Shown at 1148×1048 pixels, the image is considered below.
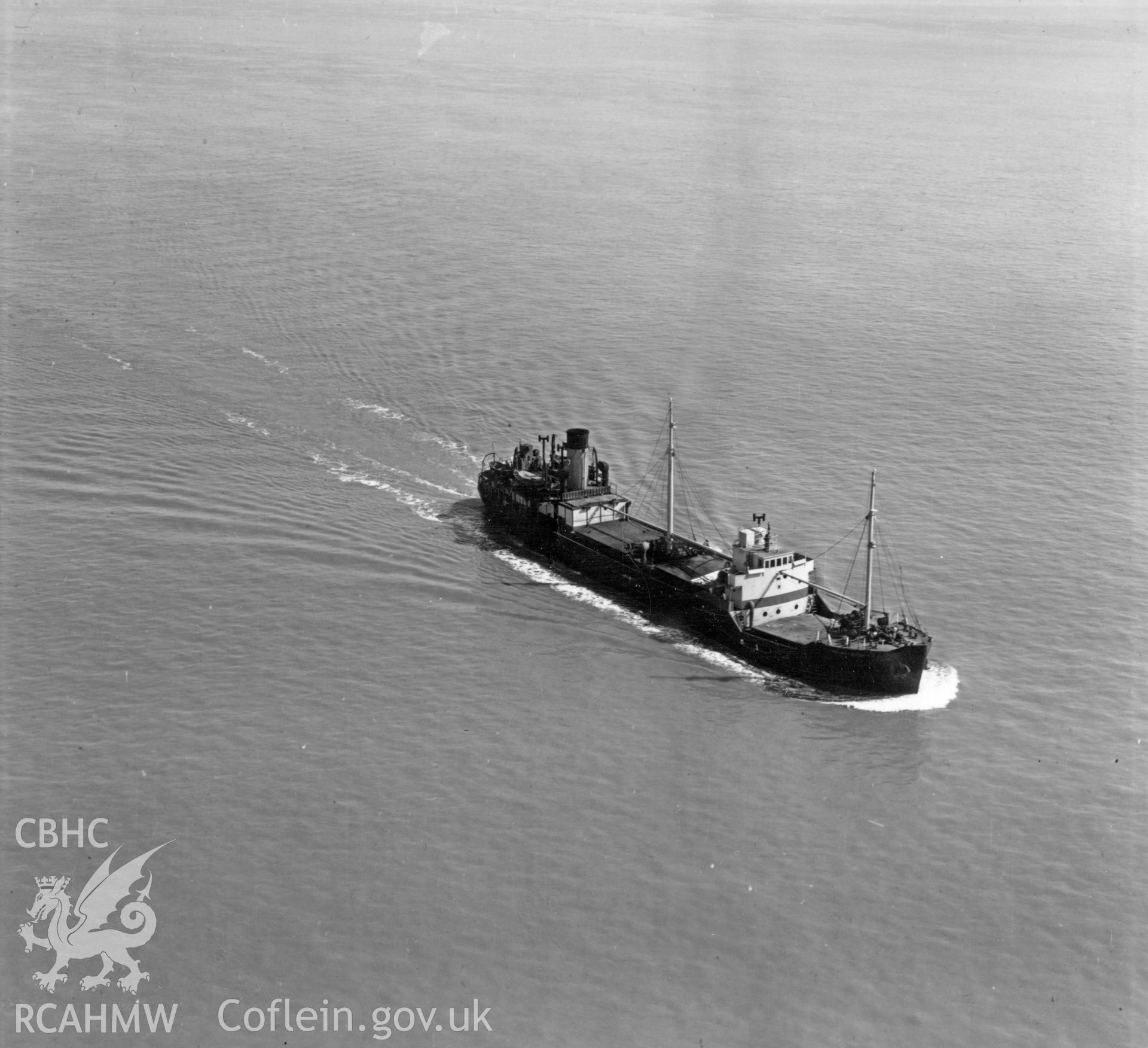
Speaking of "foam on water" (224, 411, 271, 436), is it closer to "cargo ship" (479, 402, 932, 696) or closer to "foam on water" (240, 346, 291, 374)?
"foam on water" (240, 346, 291, 374)

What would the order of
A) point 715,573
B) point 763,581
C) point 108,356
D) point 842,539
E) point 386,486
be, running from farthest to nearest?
point 108,356, point 386,486, point 842,539, point 715,573, point 763,581

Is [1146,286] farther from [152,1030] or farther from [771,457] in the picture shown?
[152,1030]

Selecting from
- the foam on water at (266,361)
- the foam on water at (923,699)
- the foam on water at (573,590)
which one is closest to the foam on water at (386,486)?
the foam on water at (573,590)

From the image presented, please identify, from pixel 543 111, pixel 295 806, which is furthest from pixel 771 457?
pixel 543 111

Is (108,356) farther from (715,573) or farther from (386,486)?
(715,573)

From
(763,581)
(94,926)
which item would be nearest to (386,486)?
(763,581)

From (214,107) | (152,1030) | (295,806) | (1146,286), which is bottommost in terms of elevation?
(152,1030)

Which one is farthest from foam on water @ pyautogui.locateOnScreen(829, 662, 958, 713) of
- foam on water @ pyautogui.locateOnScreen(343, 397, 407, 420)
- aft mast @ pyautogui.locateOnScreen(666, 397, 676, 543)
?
foam on water @ pyautogui.locateOnScreen(343, 397, 407, 420)
